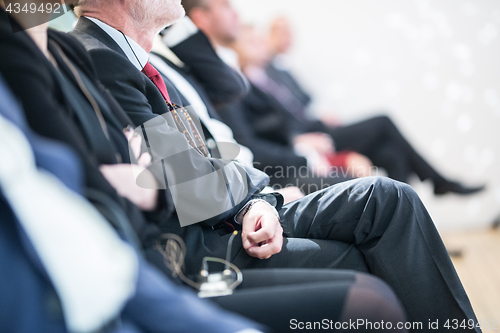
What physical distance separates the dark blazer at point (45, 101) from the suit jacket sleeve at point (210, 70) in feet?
3.13

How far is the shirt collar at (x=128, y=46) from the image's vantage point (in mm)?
799

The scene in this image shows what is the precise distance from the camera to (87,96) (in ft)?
1.90

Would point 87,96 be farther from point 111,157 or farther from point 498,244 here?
point 498,244

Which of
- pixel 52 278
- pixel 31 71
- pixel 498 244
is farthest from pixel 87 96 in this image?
pixel 498 244

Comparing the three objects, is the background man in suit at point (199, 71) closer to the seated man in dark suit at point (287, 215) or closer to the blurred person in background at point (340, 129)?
the blurred person in background at point (340, 129)

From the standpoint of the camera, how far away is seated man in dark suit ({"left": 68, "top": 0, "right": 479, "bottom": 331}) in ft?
2.41

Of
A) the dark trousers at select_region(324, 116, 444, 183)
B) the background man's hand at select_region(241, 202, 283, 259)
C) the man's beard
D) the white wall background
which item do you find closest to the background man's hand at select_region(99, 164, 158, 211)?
the background man's hand at select_region(241, 202, 283, 259)

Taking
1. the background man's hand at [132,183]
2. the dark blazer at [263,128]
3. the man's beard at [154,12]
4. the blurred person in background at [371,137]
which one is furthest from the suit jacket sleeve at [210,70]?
the blurred person in background at [371,137]

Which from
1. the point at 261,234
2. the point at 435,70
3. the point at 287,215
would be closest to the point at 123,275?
the point at 261,234

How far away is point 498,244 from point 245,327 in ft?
7.33

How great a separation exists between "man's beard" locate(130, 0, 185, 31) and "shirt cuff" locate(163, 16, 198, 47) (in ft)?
1.53

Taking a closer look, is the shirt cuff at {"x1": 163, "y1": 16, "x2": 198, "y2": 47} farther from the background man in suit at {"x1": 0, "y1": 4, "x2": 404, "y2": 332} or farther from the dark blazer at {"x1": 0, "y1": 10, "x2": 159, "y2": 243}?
the dark blazer at {"x1": 0, "y1": 10, "x2": 159, "y2": 243}

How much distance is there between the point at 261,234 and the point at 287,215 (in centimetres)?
19

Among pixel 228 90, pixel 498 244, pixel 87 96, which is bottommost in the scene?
pixel 498 244
